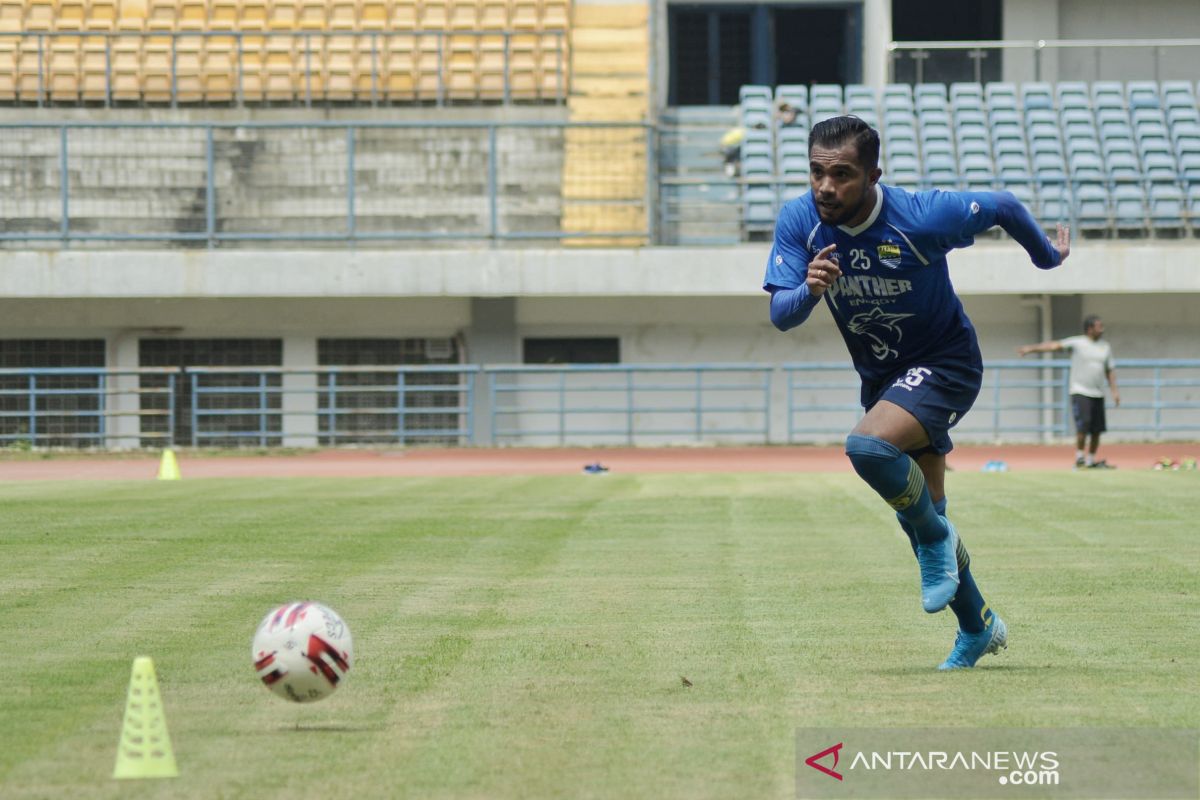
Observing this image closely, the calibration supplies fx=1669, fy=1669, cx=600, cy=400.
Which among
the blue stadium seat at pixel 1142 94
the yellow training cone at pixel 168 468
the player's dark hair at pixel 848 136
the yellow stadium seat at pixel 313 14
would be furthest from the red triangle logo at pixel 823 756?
the yellow stadium seat at pixel 313 14

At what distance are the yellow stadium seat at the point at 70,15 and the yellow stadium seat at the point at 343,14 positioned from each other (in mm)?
5200

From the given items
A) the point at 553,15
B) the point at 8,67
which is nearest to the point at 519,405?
the point at 553,15

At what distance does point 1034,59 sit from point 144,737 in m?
30.4

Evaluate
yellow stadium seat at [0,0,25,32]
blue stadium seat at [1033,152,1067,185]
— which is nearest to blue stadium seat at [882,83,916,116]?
blue stadium seat at [1033,152,1067,185]

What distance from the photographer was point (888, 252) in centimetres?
666

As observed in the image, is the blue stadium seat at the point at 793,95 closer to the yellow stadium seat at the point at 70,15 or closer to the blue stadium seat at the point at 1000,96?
the blue stadium seat at the point at 1000,96

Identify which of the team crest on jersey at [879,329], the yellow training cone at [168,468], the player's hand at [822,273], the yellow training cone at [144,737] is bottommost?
the yellow training cone at [168,468]

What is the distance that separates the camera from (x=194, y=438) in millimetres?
29922

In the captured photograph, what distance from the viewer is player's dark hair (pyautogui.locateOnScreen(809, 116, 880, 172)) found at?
255 inches

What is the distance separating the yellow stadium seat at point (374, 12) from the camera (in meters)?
34.2

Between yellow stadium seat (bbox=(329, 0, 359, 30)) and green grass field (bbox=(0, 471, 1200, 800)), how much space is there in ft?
66.9

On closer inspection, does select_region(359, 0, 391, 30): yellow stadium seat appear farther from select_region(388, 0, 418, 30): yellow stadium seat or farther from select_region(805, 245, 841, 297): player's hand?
select_region(805, 245, 841, 297): player's hand

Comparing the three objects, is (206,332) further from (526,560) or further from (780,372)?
(526,560)

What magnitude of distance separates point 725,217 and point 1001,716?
2584 cm
